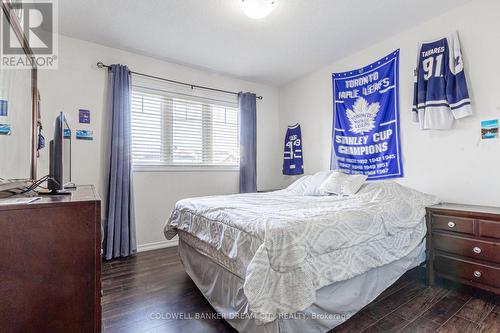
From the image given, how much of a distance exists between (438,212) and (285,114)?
277 cm

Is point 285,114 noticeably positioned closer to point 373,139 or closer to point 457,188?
point 373,139

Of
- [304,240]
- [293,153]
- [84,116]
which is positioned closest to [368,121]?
[293,153]

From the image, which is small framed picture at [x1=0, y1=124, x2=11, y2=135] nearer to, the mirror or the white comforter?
the mirror

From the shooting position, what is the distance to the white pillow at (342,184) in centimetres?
254

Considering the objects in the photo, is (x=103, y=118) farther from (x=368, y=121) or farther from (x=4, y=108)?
(x=368, y=121)

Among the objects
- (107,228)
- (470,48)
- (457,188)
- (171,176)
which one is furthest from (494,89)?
(107,228)

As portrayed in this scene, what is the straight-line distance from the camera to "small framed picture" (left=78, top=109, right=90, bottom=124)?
283 cm

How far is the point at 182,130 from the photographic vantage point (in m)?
3.51

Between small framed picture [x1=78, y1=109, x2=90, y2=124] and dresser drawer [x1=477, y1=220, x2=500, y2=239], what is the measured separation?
3.87 meters

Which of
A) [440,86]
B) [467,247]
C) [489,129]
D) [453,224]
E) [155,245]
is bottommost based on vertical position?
[155,245]

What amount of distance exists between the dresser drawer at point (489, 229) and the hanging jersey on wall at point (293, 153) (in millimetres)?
2279

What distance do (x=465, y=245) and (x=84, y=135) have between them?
3.84 m

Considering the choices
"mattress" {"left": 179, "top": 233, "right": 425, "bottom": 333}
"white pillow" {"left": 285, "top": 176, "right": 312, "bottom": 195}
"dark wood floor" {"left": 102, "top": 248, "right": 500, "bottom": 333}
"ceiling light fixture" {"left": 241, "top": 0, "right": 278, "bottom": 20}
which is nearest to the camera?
"mattress" {"left": 179, "top": 233, "right": 425, "bottom": 333}

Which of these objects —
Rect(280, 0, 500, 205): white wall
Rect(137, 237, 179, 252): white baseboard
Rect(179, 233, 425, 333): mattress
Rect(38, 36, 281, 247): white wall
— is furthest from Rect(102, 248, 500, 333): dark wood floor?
Rect(38, 36, 281, 247): white wall
